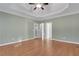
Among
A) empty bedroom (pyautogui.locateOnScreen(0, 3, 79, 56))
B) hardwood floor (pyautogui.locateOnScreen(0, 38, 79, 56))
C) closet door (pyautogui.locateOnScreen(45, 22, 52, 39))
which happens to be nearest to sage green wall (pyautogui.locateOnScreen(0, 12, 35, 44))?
empty bedroom (pyautogui.locateOnScreen(0, 3, 79, 56))

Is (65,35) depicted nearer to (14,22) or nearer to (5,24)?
(14,22)

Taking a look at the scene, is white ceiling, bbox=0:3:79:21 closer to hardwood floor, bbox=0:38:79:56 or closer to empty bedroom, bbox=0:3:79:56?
empty bedroom, bbox=0:3:79:56

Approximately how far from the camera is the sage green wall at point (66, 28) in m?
2.20

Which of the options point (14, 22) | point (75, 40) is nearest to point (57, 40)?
point (75, 40)

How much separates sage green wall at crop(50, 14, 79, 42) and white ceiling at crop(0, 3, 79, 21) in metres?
0.10

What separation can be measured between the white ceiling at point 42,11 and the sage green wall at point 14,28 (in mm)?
99

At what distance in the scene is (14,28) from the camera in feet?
7.24

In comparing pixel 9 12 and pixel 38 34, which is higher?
pixel 9 12

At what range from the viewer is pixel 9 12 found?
7.00ft

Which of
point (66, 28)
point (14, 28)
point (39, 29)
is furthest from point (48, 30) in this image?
point (14, 28)

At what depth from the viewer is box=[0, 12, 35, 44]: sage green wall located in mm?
2150

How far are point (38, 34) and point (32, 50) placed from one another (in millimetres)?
338

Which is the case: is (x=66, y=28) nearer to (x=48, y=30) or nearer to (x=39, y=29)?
(x=48, y=30)

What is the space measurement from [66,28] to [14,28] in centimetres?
103
